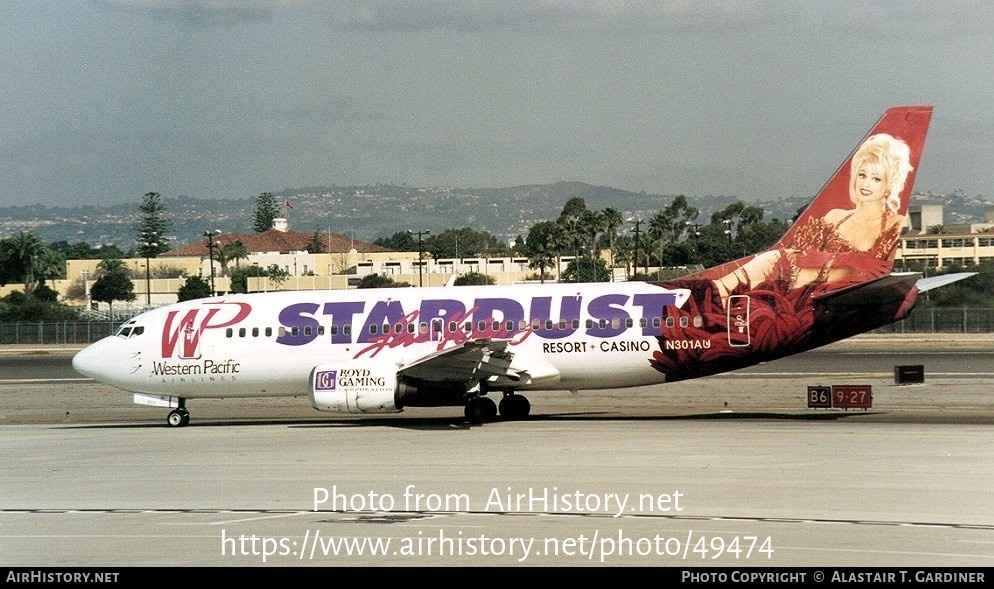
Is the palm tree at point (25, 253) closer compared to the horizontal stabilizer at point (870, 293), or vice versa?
the horizontal stabilizer at point (870, 293)

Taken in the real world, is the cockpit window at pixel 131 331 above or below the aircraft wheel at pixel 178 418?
above

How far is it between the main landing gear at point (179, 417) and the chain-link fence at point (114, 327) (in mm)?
42095

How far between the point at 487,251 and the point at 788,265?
141 meters

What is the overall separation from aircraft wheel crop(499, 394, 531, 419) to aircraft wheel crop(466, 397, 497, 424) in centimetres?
87

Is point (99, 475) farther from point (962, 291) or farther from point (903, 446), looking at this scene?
point (962, 291)

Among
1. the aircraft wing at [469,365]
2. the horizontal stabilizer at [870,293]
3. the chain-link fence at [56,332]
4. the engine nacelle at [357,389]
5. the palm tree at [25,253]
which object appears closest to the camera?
the horizontal stabilizer at [870,293]

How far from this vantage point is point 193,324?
33.0 m

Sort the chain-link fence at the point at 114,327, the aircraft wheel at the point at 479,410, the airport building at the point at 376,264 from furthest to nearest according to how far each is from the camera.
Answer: the airport building at the point at 376,264
the chain-link fence at the point at 114,327
the aircraft wheel at the point at 479,410

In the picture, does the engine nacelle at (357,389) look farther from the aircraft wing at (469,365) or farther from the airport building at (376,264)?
the airport building at (376,264)

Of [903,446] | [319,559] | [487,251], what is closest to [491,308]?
[903,446]

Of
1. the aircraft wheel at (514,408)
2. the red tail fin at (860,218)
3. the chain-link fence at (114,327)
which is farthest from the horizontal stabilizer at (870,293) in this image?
the chain-link fence at (114,327)

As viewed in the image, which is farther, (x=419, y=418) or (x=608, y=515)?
(x=419, y=418)

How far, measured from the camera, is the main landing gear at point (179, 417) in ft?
108
